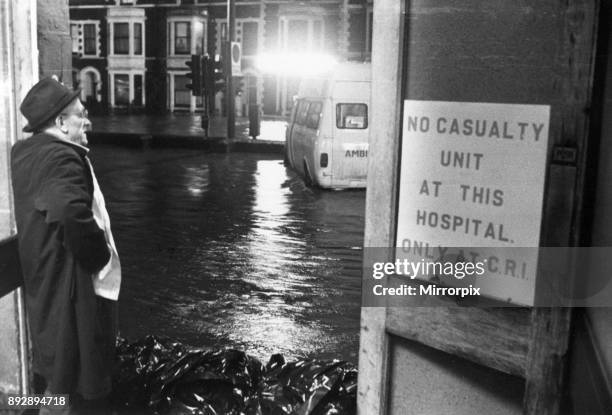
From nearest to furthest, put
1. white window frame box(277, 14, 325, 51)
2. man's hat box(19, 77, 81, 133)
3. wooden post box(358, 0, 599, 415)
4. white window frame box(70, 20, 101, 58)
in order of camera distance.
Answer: wooden post box(358, 0, 599, 415) < man's hat box(19, 77, 81, 133) < white window frame box(277, 14, 325, 51) < white window frame box(70, 20, 101, 58)

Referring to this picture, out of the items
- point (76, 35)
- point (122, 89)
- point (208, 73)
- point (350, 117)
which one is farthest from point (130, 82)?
point (350, 117)

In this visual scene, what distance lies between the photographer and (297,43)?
42188mm

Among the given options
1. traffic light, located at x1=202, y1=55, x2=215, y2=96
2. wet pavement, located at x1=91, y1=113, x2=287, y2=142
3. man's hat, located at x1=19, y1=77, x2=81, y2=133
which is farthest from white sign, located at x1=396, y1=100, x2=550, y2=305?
traffic light, located at x1=202, y1=55, x2=215, y2=96

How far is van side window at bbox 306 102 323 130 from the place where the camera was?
14469 millimetres

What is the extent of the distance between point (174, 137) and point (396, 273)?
23.9 m

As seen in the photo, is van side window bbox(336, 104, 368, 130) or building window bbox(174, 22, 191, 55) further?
building window bbox(174, 22, 191, 55)

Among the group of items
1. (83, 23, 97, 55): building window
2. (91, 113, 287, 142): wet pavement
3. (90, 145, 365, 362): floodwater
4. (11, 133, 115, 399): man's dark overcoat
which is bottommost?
(91, 113, 287, 142): wet pavement

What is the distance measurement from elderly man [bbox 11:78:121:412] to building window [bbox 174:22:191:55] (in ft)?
144

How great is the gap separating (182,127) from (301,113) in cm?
1789

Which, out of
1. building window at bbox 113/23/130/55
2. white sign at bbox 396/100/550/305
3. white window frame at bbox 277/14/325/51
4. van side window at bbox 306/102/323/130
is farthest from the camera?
building window at bbox 113/23/130/55

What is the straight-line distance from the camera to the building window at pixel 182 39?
4547 cm

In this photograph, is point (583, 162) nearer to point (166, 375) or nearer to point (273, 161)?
point (166, 375)

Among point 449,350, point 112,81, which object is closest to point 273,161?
point 449,350

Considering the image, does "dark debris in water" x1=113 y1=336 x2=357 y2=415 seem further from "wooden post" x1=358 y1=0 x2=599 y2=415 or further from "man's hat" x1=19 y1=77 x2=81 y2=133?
"man's hat" x1=19 y1=77 x2=81 y2=133
